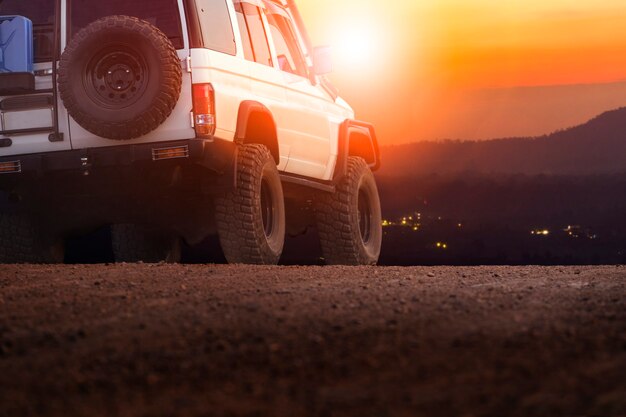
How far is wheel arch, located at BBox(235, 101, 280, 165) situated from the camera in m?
10.6

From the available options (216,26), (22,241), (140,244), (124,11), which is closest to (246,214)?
(216,26)

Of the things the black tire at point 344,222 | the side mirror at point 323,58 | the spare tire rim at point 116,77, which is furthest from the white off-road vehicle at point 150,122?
the black tire at point 344,222

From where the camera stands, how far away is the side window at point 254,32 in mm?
11172

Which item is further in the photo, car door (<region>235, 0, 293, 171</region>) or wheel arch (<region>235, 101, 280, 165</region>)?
car door (<region>235, 0, 293, 171</region>)

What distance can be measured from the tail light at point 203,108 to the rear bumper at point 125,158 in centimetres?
11

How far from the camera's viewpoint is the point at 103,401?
4.45 metres

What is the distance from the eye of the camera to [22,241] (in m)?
12.0

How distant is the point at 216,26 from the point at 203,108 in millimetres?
893

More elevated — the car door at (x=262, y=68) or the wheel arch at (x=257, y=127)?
the car door at (x=262, y=68)

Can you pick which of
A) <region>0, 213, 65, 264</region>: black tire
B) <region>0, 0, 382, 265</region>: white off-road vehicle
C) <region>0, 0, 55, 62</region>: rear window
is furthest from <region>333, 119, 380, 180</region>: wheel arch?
<region>0, 0, 55, 62</region>: rear window

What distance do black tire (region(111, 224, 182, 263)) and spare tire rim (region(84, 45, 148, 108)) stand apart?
4574mm

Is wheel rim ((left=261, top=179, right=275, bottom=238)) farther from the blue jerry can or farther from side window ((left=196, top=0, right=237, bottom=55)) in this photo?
the blue jerry can

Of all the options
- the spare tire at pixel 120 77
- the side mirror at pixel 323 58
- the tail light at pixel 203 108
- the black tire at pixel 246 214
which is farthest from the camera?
the side mirror at pixel 323 58

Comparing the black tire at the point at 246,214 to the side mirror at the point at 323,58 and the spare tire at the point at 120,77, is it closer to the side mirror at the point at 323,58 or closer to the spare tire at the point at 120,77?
the spare tire at the point at 120,77
